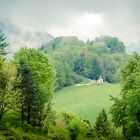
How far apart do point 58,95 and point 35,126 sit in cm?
9126

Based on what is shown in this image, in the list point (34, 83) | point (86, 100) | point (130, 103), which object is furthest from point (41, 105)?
point (86, 100)

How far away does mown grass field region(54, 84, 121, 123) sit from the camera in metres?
124

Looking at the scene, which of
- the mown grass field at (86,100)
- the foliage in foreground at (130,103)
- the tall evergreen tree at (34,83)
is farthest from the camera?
the mown grass field at (86,100)

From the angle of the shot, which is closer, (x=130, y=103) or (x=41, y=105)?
(x=130, y=103)

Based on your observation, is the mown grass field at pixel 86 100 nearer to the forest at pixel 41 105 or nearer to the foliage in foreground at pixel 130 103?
the forest at pixel 41 105

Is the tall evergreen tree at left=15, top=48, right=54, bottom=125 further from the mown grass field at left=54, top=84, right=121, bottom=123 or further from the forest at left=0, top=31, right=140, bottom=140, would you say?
the mown grass field at left=54, top=84, right=121, bottom=123

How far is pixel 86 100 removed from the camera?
141625mm

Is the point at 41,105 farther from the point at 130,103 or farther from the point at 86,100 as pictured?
the point at 86,100

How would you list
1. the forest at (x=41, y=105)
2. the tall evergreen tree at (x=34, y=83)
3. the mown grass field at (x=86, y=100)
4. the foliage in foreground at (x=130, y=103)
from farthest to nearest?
the mown grass field at (x=86, y=100)
the tall evergreen tree at (x=34, y=83)
the forest at (x=41, y=105)
the foliage in foreground at (x=130, y=103)

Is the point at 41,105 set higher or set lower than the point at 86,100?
lower

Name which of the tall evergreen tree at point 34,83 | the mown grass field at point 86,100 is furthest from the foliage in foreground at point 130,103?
the mown grass field at point 86,100

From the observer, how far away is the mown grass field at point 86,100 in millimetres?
123519

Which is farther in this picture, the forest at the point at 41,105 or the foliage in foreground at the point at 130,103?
the forest at the point at 41,105

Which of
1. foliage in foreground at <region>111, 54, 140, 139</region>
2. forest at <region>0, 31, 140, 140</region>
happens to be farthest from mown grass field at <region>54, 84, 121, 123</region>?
foliage in foreground at <region>111, 54, 140, 139</region>
